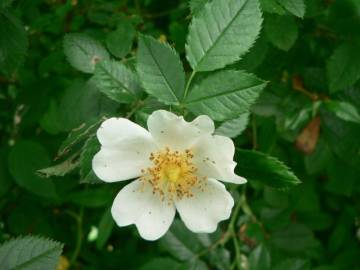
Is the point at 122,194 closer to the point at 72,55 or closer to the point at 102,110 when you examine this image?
the point at 102,110

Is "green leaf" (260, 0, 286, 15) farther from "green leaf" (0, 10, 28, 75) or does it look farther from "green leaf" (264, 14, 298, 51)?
"green leaf" (0, 10, 28, 75)

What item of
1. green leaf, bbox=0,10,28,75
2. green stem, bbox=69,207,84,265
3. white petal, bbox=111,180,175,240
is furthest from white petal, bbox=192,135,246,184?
green stem, bbox=69,207,84,265

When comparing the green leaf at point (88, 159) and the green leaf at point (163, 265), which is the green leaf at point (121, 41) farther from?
the green leaf at point (163, 265)

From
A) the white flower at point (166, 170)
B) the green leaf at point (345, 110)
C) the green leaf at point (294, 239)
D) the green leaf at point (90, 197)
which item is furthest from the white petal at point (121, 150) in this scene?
the green leaf at point (294, 239)

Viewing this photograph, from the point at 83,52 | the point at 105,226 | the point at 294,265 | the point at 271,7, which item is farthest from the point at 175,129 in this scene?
the point at 294,265

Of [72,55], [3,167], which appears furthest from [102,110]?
[3,167]

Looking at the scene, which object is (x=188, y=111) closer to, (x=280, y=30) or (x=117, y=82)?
(x=117, y=82)
